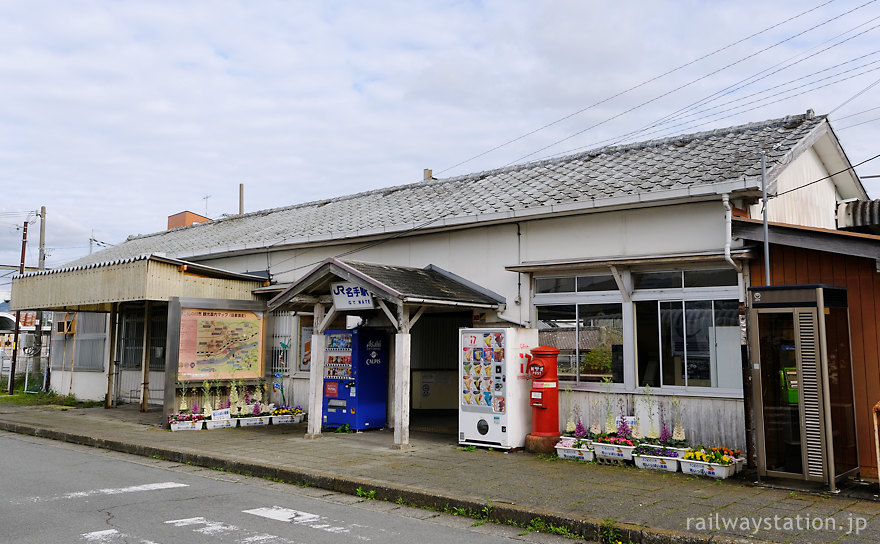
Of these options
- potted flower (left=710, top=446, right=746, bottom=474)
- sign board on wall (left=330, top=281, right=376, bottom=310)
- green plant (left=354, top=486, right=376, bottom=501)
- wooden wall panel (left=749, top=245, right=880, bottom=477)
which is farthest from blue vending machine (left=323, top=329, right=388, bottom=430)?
wooden wall panel (left=749, top=245, right=880, bottom=477)

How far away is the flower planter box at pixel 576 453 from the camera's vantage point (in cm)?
963

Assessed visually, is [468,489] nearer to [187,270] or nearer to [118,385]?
[187,270]

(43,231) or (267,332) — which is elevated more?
(43,231)

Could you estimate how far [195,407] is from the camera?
14117 millimetres

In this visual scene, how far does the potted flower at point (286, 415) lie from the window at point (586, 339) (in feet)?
20.4

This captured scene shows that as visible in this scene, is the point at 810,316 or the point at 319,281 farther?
the point at 319,281

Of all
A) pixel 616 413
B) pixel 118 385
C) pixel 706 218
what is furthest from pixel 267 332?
pixel 706 218

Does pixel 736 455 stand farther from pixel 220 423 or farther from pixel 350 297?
pixel 220 423

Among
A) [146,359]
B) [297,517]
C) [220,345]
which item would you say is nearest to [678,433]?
[297,517]

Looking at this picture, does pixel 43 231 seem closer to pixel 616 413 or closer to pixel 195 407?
pixel 195 407

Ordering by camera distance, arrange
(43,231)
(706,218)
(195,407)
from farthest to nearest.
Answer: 1. (43,231)
2. (195,407)
3. (706,218)

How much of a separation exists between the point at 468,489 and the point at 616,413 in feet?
11.7

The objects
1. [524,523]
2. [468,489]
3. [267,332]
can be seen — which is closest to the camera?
[524,523]

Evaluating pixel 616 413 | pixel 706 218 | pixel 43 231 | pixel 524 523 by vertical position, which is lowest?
pixel 524 523
